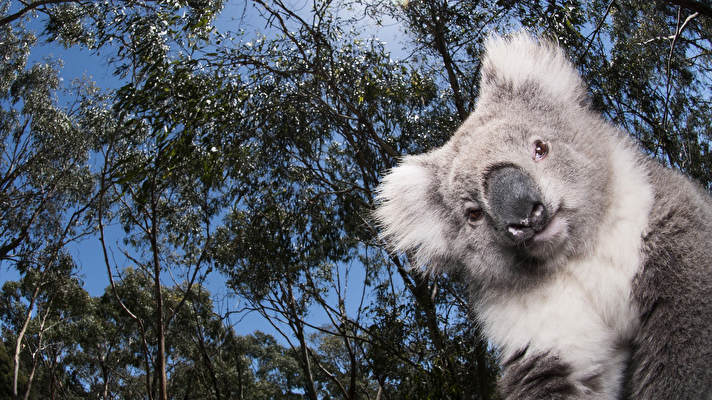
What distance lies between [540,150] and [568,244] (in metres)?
0.34

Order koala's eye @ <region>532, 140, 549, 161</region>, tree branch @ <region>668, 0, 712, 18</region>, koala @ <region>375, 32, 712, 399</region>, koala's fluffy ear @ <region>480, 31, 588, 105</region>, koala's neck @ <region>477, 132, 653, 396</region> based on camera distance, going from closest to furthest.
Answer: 1. koala @ <region>375, 32, 712, 399</region>
2. koala's neck @ <region>477, 132, 653, 396</region>
3. koala's eye @ <region>532, 140, 549, 161</region>
4. koala's fluffy ear @ <region>480, 31, 588, 105</region>
5. tree branch @ <region>668, 0, 712, 18</region>

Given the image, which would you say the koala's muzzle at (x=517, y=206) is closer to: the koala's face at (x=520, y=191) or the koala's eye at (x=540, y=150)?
the koala's face at (x=520, y=191)

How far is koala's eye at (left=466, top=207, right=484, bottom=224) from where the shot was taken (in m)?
1.79

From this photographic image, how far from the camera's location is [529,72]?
6.47 ft

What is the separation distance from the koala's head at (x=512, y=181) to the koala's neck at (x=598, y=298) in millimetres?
39

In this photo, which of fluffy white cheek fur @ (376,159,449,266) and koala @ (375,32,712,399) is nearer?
koala @ (375,32,712,399)

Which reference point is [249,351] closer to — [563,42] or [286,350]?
[286,350]

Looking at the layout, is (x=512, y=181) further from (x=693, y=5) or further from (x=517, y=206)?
(x=693, y=5)

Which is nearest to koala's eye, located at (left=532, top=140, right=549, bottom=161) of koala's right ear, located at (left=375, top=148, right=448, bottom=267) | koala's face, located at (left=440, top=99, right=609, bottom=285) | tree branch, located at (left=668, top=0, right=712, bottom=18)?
koala's face, located at (left=440, top=99, right=609, bottom=285)

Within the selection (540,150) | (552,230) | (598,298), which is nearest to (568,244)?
(552,230)

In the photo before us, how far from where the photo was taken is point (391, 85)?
6246mm

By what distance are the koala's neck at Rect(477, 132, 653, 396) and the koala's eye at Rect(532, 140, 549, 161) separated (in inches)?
7.9

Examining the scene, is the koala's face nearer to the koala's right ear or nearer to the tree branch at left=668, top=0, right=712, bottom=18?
the koala's right ear

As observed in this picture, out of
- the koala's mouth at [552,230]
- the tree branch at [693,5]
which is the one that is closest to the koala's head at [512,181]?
the koala's mouth at [552,230]
